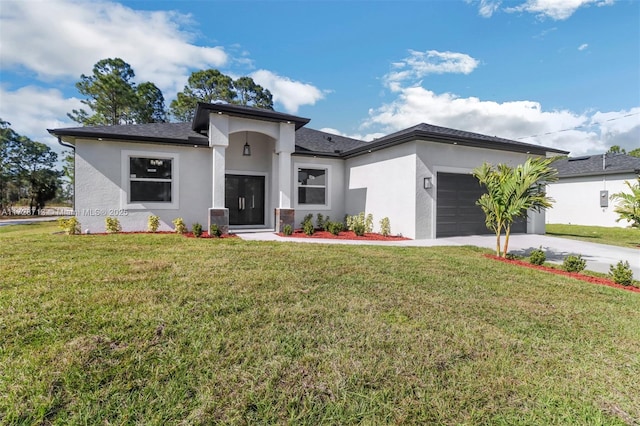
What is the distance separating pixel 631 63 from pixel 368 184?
13411 millimetres

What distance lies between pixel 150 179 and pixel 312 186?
6339 millimetres

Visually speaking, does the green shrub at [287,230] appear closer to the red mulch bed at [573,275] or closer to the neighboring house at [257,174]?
the neighboring house at [257,174]

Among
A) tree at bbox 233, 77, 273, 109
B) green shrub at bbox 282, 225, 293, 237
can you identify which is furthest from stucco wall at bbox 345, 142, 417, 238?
tree at bbox 233, 77, 273, 109

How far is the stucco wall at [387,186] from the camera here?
9.98 m

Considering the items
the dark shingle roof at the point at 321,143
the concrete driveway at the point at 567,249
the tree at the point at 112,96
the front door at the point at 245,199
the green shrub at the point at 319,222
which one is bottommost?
the concrete driveway at the point at 567,249

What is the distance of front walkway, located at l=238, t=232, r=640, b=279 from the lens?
7405 mm

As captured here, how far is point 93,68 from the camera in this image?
23.2 m

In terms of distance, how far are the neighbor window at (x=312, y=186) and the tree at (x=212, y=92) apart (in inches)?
750

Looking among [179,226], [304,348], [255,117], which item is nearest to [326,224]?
[255,117]

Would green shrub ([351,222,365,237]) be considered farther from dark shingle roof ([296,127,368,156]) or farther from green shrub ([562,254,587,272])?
green shrub ([562,254,587,272])

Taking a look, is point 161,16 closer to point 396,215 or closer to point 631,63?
point 396,215

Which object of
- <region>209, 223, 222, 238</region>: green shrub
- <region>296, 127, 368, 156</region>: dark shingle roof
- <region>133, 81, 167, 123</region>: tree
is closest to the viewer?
<region>209, 223, 222, 238</region>: green shrub

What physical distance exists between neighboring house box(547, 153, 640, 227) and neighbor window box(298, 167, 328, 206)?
53.3 feet

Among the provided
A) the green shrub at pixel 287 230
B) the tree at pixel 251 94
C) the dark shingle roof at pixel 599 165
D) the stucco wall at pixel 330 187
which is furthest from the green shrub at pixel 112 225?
the dark shingle roof at pixel 599 165
